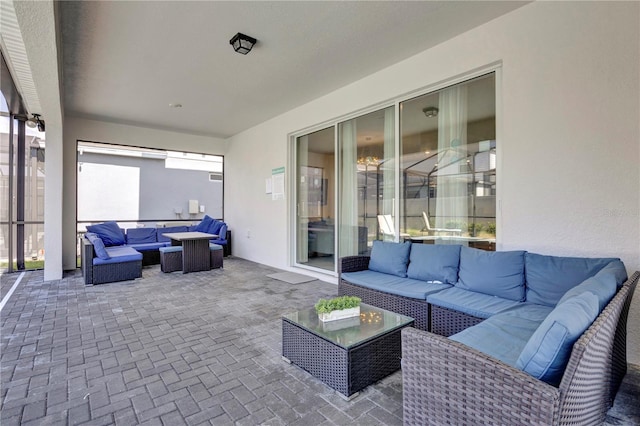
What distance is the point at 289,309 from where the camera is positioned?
370 cm

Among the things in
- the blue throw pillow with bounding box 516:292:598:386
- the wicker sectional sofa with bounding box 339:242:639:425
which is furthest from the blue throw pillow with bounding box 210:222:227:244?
the blue throw pillow with bounding box 516:292:598:386

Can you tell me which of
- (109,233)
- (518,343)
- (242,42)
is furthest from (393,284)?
(109,233)

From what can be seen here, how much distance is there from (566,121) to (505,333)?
1955mm

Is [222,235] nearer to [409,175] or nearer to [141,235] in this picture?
[141,235]

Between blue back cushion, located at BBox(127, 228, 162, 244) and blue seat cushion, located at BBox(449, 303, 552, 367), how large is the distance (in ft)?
23.0

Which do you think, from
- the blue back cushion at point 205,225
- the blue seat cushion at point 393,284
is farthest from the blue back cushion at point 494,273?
the blue back cushion at point 205,225

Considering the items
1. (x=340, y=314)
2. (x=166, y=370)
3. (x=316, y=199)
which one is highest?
(x=316, y=199)

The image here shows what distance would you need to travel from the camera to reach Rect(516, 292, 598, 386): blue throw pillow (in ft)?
3.73

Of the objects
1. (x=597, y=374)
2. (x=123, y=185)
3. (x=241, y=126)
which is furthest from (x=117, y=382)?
(x=123, y=185)

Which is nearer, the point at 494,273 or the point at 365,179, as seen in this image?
the point at 494,273

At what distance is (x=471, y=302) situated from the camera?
253cm

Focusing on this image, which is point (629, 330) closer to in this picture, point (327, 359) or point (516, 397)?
A: point (516, 397)

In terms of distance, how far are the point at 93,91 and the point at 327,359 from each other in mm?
5360

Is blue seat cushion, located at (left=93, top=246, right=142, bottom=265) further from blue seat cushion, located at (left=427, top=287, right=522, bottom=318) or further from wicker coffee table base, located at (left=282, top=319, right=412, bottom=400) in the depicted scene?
blue seat cushion, located at (left=427, top=287, right=522, bottom=318)
